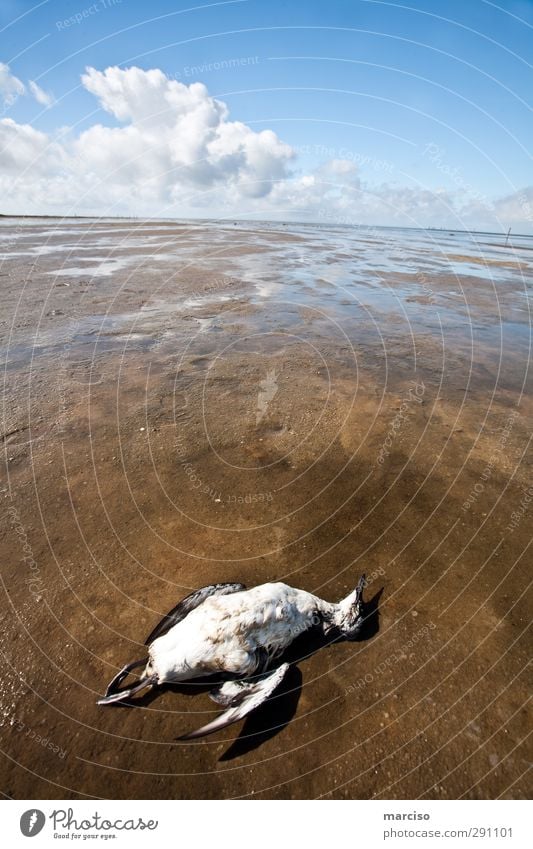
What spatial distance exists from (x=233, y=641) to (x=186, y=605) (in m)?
0.77

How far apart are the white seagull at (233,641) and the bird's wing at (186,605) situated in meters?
0.01

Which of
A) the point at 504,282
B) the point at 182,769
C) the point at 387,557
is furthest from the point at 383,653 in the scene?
the point at 504,282

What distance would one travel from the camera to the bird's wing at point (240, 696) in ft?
11.1

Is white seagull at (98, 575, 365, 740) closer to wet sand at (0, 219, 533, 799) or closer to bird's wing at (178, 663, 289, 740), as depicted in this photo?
bird's wing at (178, 663, 289, 740)

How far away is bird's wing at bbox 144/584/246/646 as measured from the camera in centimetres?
421

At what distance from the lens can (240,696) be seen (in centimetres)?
371

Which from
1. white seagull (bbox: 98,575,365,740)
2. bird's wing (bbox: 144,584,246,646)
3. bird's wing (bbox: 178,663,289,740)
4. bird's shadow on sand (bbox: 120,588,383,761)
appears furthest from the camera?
bird's wing (bbox: 144,584,246,646)

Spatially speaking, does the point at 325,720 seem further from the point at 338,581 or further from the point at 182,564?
the point at 182,564

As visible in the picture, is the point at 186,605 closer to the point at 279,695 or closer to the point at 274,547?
the point at 279,695

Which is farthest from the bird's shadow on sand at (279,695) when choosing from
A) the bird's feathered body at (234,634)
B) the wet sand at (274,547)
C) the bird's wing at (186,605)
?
the bird's wing at (186,605)

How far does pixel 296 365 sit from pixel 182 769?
978 cm

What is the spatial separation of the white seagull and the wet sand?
217 millimetres

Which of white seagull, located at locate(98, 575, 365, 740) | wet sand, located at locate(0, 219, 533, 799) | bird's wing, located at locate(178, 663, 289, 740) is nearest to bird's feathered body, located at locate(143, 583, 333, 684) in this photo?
white seagull, located at locate(98, 575, 365, 740)

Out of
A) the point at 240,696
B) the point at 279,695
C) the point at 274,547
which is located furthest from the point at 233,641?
the point at 274,547
